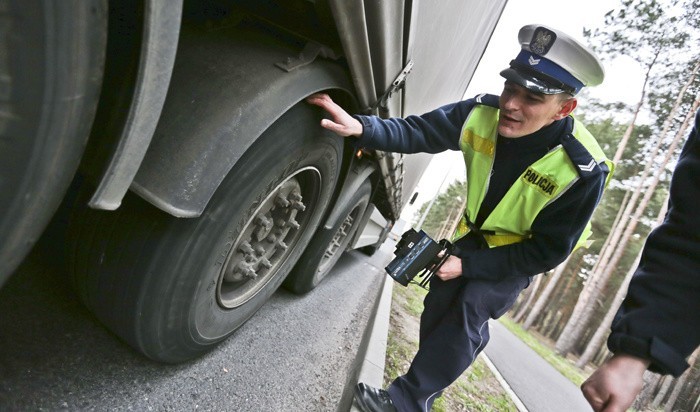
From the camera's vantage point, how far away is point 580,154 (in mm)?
1644

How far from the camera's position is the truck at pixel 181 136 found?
61cm

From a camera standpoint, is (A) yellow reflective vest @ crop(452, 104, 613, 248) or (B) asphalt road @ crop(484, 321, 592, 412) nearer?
(A) yellow reflective vest @ crop(452, 104, 613, 248)

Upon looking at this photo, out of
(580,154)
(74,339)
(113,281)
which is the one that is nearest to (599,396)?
(580,154)

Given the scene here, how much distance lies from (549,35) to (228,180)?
154 cm

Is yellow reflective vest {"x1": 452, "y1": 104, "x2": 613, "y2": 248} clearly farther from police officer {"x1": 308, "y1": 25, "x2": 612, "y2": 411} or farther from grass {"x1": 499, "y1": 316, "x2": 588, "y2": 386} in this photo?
grass {"x1": 499, "y1": 316, "x2": 588, "y2": 386}

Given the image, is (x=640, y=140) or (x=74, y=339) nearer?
(x=74, y=339)

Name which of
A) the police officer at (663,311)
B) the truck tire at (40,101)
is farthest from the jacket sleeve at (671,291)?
the truck tire at (40,101)

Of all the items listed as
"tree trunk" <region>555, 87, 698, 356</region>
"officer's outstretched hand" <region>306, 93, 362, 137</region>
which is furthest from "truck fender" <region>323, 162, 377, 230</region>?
"tree trunk" <region>555, 87, 698, 356</region>

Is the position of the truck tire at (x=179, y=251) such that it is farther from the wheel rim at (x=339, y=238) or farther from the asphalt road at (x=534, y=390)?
the asphalt road at (x=534, y=390)

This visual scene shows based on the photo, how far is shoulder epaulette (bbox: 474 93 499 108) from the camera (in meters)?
1.92

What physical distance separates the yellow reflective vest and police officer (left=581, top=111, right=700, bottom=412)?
65 cm

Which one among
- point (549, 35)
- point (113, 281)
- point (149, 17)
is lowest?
point (113, 281)

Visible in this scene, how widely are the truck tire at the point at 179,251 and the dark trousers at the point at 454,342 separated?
38.8 inches

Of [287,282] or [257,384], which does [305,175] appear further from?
[287,282]
